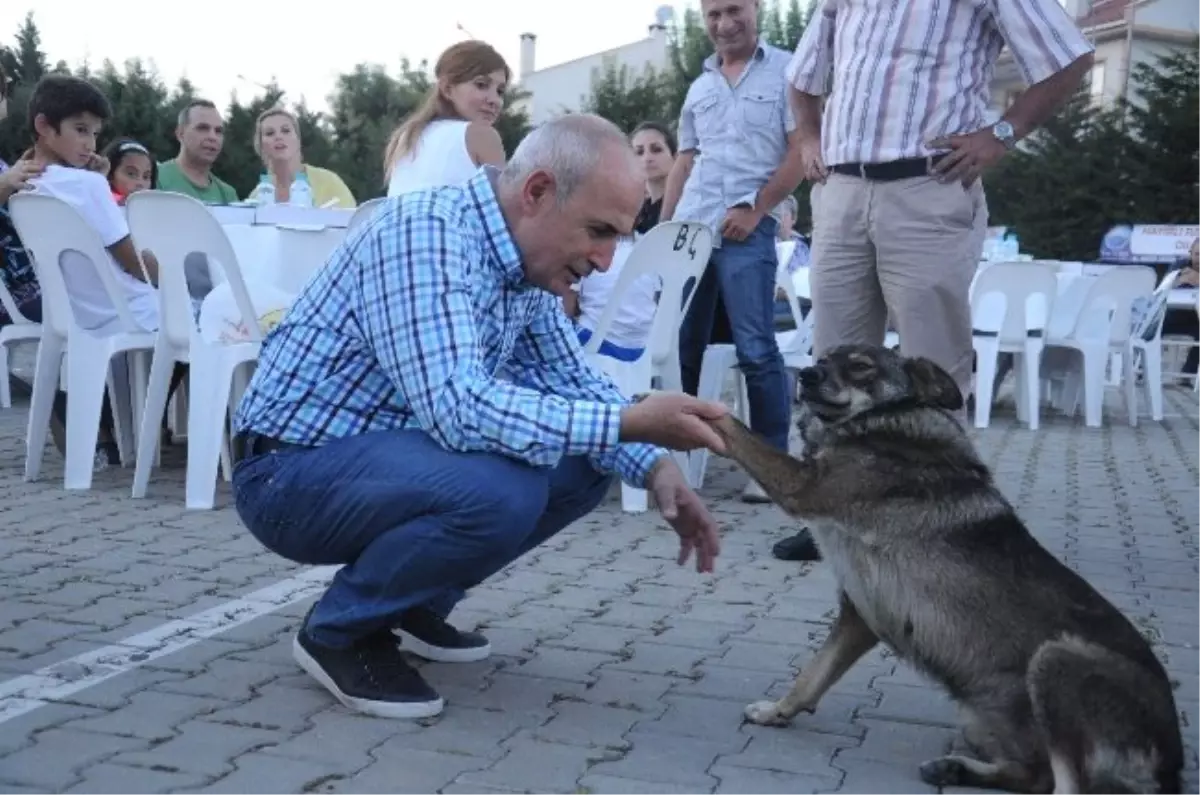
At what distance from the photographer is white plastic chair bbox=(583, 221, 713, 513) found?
6375 millimetres

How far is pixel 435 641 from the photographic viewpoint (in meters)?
3.95

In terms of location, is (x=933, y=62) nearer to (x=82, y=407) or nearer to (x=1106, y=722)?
(x=1106, y=722)

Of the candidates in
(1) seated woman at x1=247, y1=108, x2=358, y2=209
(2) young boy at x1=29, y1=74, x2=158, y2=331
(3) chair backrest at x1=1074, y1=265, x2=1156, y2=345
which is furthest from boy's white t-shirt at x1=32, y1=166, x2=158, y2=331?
(3) chair backrest at x1=1074, y1=265, x2=1156, y2=345

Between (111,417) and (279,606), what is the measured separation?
3513 mm

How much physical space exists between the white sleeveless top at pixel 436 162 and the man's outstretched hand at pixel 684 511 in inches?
125

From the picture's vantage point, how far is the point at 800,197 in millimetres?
41531

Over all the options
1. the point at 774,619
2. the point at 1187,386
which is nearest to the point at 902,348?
the point at 774,619

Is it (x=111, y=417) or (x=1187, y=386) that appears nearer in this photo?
(x=111, y=417)

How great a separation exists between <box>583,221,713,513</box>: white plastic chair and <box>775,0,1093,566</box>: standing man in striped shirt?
137cm

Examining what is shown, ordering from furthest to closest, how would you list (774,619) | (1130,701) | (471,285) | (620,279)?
(620,279), (774,619), (471,285), (1130,701)

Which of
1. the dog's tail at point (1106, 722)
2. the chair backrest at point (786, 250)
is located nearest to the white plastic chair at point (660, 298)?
the dog's tail at point (1106, 722)

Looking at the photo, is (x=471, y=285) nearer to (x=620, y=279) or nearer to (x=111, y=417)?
(x=620, y=279)

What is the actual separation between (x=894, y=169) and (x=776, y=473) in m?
1.88

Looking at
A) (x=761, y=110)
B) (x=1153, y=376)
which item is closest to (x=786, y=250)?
(x=1153, y=376)
